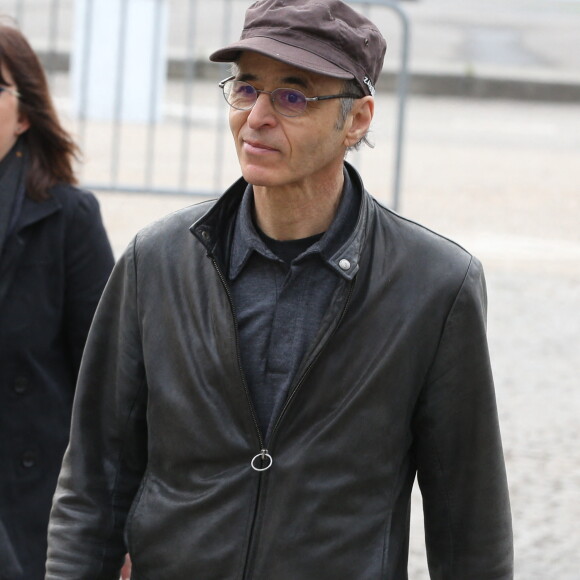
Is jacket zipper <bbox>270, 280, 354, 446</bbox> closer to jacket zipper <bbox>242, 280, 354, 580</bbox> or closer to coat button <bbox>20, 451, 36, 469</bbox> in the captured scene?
jacket zipper <bbox>242, 280, 354, 580</bbox>

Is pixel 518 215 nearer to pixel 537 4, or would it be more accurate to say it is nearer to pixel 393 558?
pixel 393 558

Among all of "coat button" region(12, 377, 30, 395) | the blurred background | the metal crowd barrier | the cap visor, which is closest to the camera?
the cap visor

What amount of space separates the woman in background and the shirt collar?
1044mm

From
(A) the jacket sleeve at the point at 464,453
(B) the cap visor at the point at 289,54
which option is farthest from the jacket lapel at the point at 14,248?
(A) the jacket sleeve at the point at 464,453

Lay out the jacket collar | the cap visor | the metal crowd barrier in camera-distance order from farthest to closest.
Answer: the metal crowd barrier → the jacket collar → the cap visor

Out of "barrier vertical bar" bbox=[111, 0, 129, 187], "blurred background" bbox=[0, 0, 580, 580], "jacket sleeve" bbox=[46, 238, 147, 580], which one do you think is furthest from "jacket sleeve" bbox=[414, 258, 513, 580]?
"barrier vertical bar" bbox=[111, 0, 129, 187]

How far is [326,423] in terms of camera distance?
8.37 ft

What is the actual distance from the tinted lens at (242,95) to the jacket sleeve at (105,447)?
1.22ft

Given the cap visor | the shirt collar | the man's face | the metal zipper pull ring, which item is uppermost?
the cap visor

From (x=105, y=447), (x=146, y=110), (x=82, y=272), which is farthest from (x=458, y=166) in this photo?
(x=105, y=447)

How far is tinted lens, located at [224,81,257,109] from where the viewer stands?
256 cm

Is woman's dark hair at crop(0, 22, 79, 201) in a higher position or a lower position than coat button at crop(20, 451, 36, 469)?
higher

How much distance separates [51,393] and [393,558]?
52.0 inches

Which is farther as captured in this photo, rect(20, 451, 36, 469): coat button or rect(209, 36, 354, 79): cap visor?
rect(20, 451, 36, 469): coat button
